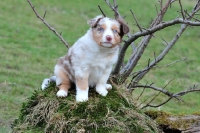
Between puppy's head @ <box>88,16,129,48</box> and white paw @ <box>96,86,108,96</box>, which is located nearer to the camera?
puppy's head @ <box>88,16,129,48</box>

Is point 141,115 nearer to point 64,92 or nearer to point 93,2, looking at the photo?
point 64,92

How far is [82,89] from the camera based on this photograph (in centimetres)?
523

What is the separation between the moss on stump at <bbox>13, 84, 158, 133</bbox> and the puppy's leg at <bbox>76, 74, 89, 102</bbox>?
7cm

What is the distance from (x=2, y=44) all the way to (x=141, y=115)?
31.5ft

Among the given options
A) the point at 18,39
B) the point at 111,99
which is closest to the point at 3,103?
the point at 111,99

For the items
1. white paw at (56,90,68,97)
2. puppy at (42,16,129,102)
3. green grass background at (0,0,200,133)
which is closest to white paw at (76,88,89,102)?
puppy at (42,16,129,102)

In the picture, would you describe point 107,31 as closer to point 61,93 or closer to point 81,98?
point 81,98

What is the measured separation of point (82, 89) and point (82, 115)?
1.07ft

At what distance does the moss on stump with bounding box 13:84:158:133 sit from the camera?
5.01 m

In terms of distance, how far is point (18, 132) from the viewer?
5.30 m

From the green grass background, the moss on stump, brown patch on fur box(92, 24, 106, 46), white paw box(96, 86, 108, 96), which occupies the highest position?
the green grass background

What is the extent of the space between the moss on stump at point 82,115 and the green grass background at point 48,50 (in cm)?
204

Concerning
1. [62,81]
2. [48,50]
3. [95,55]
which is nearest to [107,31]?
[95,55]

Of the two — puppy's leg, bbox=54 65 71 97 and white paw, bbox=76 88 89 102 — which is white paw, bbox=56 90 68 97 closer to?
puppy's leg, bbox=54 65 71 97
